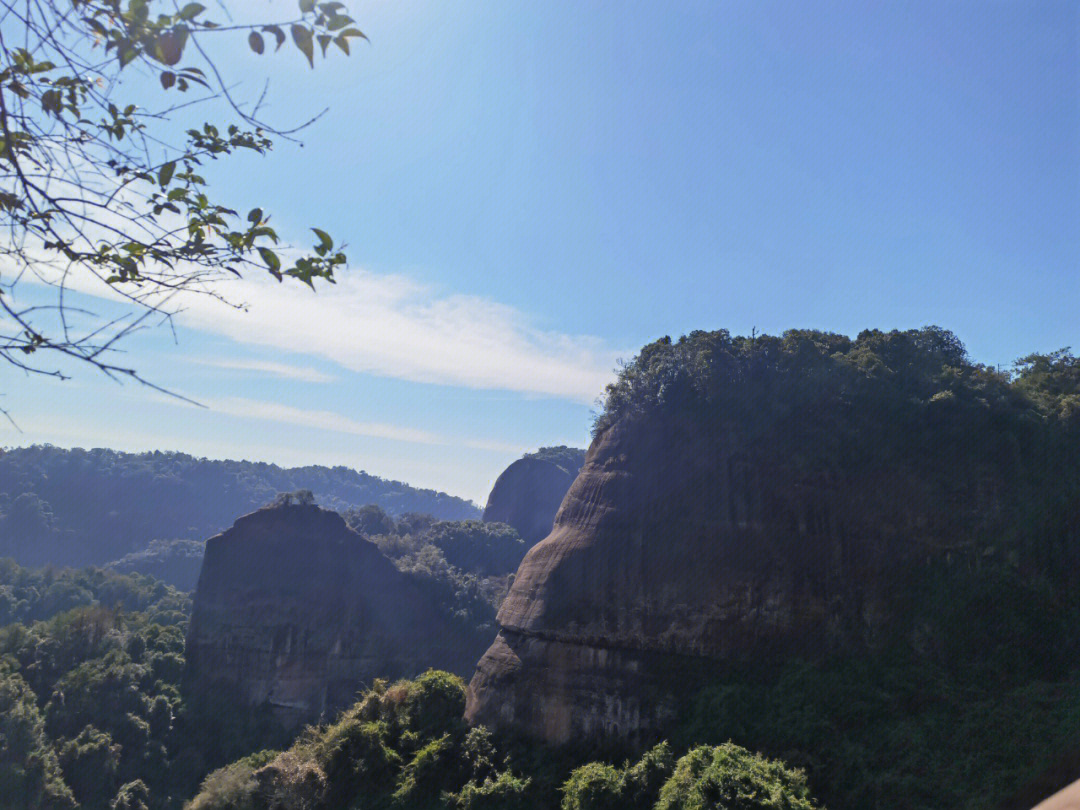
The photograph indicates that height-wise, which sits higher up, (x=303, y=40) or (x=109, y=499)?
(x=303, y=40)

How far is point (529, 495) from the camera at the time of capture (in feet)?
263

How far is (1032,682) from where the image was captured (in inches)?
621

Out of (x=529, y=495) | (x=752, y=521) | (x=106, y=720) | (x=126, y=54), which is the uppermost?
(x=529, y=495)

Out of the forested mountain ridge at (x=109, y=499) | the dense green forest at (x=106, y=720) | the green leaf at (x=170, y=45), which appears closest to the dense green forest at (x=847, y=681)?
the dense green forest at (x=106, y=720)

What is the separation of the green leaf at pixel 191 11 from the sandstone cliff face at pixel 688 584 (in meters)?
17.9

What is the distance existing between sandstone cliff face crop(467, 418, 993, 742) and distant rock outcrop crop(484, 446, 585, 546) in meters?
57.2

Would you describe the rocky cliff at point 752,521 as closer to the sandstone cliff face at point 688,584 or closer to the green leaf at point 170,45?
the sandstone cliff face at point 688,584

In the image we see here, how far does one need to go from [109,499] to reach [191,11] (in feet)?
364

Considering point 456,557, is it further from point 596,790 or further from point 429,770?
point 596,790

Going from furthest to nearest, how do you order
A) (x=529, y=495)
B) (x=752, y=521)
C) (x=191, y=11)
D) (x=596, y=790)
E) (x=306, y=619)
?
1. (x=529, y=495)
2. (x=306, y=619)
3. (x=752, y=521)
4. (x=596, y=790)
5. (x=191, y=11)

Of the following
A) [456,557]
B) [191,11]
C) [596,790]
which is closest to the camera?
[191,11]

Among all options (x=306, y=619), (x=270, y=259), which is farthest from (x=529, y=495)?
(x=270, y=259)

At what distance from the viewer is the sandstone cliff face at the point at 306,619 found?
4028 centimetres

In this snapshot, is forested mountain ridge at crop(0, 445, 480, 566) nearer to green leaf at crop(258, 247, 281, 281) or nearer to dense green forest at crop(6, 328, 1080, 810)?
dense green forest at crop(6, 328, 1080, 810)
